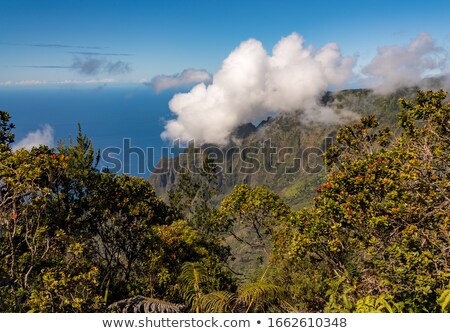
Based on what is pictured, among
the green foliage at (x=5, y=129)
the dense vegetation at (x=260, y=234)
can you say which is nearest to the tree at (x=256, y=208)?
the dense vegetation at (x=260, y=234)

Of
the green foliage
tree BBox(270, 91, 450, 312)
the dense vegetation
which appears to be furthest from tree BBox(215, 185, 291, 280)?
the green foliage

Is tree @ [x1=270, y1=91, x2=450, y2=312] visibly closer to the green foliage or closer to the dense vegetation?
the dense vegetation

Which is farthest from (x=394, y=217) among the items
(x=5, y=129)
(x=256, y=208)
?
(x=5, y=129)

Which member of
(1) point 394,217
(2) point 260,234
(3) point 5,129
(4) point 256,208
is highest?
(3) point 5,129

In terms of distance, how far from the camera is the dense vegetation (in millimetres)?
7641

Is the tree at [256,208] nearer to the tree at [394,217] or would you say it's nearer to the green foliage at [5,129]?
the tree at [394,217]

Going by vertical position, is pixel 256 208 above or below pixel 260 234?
above

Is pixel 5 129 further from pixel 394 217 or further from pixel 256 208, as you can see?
pixel 394 217

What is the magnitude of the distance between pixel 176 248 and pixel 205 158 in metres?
15.9

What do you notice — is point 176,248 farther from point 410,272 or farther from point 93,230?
point 410,272

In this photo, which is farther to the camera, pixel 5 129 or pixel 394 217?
pixel 5 129

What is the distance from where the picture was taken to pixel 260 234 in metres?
23.0

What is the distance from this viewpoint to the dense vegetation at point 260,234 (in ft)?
25.1
